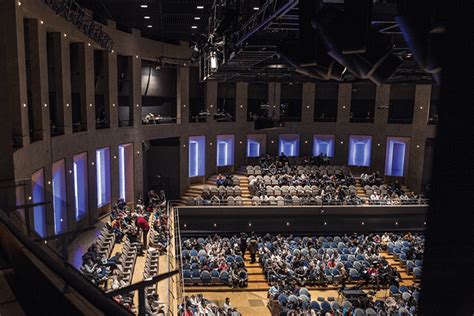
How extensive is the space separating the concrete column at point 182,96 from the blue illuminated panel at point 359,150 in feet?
36.6

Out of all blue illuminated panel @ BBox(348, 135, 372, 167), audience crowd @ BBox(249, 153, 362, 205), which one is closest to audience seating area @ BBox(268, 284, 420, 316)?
audience crowd @ BBox(249, 153, 362, 205)

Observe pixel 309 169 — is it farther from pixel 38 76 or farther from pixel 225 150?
pixel 38 76

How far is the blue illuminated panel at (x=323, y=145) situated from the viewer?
26.6 metres

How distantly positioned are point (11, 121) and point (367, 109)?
76.4 feet

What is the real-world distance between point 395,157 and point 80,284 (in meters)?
25.8

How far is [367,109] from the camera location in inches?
1081

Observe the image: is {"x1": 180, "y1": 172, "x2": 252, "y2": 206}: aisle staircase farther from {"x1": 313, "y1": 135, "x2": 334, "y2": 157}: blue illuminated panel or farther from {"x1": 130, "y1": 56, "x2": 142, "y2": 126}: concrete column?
{"x1": 313, "y1": 135, "x2": 334, "y2": 157}: blue illuminated panel

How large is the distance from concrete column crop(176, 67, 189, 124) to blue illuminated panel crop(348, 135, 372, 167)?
11.1m

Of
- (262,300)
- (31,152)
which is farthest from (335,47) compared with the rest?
(262,300)

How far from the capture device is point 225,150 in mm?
25688

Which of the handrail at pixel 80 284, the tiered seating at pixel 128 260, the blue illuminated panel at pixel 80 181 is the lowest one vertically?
the tiered seating at pixel 128 260

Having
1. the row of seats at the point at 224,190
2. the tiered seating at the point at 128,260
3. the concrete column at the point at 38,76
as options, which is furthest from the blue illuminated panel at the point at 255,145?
the concrete column at the point at 38,76

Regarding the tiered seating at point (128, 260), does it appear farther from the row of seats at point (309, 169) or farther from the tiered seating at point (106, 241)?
the row of seats at point (309, 169)

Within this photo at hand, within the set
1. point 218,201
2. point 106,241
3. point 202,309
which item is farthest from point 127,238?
point 218,201
